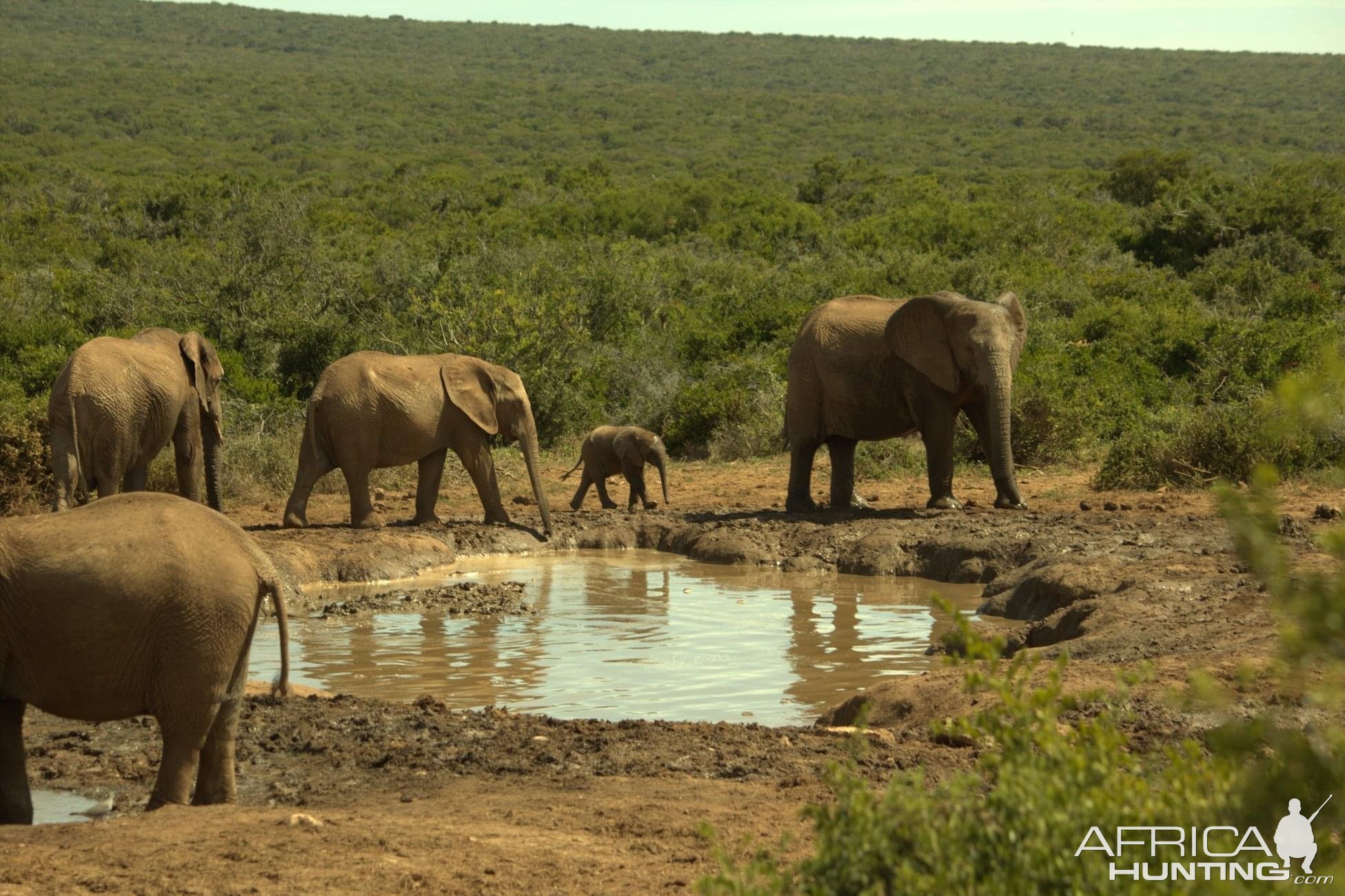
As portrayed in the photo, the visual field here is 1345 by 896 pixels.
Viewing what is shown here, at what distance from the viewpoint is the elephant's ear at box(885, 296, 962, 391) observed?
13961 mm

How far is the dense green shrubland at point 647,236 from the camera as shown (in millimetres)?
19719

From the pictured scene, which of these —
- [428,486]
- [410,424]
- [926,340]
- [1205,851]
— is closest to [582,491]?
[428,486]

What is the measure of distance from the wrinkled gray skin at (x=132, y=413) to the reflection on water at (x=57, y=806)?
5329 mm

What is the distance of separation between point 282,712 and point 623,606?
184 inches

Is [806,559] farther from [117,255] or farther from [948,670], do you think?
[117,255]

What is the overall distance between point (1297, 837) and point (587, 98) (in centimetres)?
9438

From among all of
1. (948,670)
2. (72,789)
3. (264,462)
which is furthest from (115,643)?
(264,462)

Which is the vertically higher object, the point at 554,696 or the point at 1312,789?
the point at 1312,789

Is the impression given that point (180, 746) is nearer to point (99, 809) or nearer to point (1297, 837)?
point (99, 809)

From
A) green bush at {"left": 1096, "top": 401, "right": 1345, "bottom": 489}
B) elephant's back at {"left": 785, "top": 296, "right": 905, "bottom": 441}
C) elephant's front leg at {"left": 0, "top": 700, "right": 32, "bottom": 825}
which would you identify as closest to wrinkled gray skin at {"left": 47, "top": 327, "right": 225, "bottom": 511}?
elephant's back at {"left": 785, "top": 296, "right": 905, "bottom": 441}

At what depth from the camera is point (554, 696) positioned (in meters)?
9.10

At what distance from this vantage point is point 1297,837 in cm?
329

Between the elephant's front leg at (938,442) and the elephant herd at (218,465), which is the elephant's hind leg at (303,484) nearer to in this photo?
the elephant herd at (218,465)

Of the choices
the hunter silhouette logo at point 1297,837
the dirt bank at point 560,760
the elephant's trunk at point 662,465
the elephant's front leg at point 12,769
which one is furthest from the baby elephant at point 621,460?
the hunter silhouette logo at point 1297,837
